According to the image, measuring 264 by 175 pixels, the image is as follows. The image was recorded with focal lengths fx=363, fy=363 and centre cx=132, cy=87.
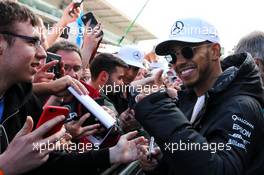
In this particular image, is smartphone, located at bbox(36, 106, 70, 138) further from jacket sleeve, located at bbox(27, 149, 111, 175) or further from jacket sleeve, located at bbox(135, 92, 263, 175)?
jacket sleeve, located at bbox(27, 149, 111, 175)

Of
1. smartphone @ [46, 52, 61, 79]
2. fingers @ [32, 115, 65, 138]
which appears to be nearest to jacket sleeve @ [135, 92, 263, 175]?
fingers @ [32, 115, 65, 138]

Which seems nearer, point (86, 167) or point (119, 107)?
point (86, 167)

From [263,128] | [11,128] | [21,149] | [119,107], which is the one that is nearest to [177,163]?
[263,128]

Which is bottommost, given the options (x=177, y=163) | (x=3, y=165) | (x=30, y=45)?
(x=177, y=163)

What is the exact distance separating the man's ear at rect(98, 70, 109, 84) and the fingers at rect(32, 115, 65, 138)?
7.52 ft

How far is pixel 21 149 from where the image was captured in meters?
1.52

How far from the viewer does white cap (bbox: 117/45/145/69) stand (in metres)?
4.55

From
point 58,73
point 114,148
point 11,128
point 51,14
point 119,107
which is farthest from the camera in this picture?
point 51,14

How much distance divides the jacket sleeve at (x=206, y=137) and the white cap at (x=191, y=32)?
1.49 ft

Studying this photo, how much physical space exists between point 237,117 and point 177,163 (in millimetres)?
382

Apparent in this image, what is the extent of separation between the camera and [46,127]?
5.06 ft

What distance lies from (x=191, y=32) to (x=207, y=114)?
0.53 m

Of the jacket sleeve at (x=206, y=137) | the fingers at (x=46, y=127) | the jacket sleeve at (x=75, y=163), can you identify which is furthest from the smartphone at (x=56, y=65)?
the fingers at (x=46, y=127)

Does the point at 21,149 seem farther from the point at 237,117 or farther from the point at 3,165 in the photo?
the point at 237,117
